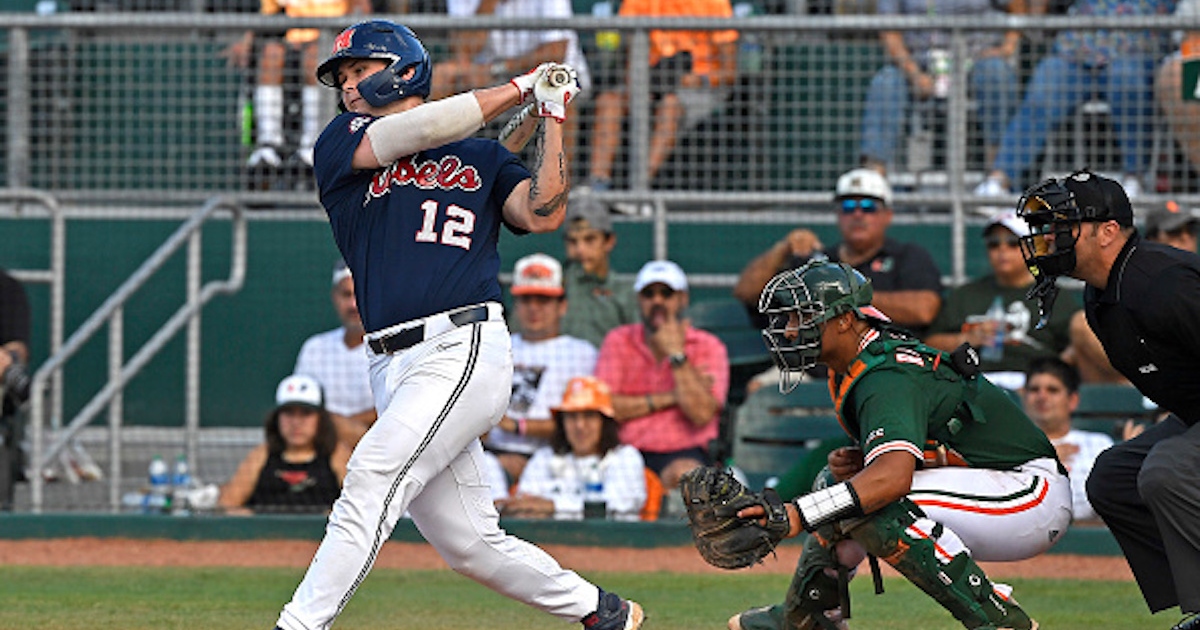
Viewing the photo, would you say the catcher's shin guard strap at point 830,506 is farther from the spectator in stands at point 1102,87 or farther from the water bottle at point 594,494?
the spectator in stands at point 1102,87

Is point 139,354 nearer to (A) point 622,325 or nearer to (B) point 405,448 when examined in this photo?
(A) point 622,325

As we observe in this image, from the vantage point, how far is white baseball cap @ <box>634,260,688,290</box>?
1021cm

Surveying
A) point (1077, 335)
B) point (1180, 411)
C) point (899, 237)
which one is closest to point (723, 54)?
point (899, 237)

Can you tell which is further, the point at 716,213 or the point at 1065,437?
the point at 716,213

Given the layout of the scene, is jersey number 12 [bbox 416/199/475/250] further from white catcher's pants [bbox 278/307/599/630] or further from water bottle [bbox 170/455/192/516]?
water bottle [bbox 170/455/192/516]

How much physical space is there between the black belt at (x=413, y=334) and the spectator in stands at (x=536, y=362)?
4.59 m

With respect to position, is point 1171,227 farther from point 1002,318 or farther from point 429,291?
point 429,291

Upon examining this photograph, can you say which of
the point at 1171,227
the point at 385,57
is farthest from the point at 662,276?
the point at 385,57

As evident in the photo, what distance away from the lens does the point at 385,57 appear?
5680 mm

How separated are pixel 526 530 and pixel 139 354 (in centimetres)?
268

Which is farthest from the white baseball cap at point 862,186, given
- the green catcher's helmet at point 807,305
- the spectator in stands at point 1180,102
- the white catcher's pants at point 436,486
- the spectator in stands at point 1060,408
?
the white catcher's pants at point 436,486

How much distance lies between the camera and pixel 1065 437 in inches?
379

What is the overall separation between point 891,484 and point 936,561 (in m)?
0.33

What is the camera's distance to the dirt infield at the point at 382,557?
941 cm
